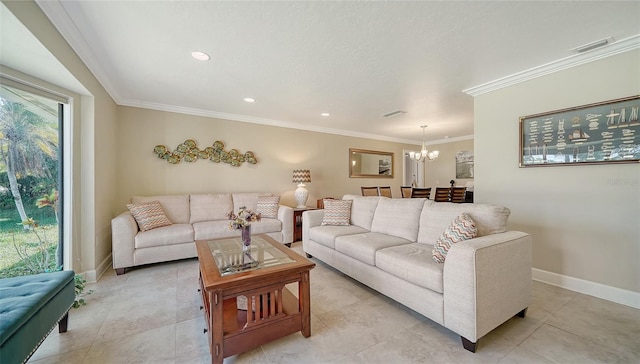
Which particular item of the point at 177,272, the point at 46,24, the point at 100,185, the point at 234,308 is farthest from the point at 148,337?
the point at 46,24

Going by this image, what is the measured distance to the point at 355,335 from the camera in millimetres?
1781

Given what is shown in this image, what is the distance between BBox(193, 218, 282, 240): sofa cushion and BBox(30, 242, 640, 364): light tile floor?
1.00 m

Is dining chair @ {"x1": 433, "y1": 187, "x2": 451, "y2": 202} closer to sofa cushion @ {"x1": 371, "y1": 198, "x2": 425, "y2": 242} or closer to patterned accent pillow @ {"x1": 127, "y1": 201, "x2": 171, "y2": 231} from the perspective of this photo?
sofa cushion @ {"x1": 371, "y1": 198, "x2": 425, "y2": 242}

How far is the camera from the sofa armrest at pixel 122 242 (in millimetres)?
2885

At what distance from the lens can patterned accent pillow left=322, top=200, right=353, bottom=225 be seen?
3.43 meters

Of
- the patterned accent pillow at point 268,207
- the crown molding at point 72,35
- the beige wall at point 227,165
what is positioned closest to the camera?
the crown molding at point 72,35

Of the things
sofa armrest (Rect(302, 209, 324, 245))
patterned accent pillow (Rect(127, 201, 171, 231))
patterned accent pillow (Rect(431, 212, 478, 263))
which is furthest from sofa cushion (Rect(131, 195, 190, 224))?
patterned accent pillow (Rect(431, 212, 478, 263))

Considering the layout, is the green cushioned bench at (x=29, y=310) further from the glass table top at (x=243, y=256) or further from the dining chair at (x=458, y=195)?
the dining chair at (x=458, y=195)

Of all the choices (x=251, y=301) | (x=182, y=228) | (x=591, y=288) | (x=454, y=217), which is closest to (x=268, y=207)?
(x=182, y=228)

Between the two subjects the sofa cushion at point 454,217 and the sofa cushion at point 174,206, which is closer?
the sofa cushion at point 454,217

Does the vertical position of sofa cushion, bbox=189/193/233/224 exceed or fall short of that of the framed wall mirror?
it falls short

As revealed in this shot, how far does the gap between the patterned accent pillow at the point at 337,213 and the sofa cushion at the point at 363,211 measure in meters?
0.09

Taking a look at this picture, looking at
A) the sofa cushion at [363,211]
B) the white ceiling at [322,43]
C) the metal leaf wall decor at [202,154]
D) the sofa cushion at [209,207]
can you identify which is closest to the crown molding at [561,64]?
the white ceiling at [322,43]

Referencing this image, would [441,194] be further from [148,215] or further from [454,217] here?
[148,215]
